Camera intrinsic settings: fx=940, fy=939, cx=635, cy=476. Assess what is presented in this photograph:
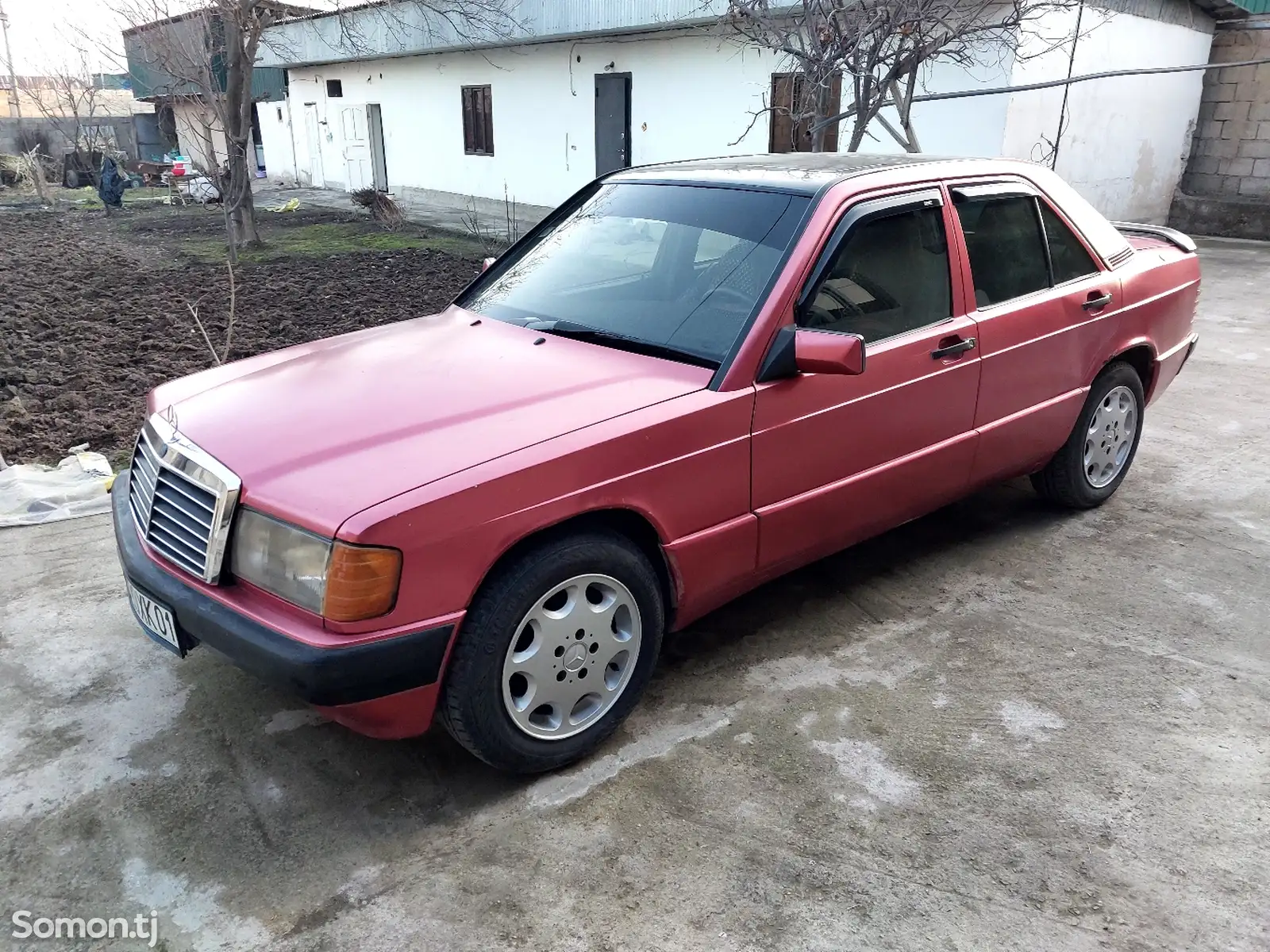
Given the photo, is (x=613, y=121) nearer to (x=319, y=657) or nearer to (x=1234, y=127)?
(x=1234, y=127)

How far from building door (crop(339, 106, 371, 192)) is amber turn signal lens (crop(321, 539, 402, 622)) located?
71.8ft

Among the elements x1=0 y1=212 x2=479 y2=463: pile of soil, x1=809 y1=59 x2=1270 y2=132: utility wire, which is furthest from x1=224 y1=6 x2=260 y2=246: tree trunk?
x1=809 y1=59 x2=1270 y2=132: utility wire

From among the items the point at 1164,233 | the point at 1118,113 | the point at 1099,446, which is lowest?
the point at 1099,446

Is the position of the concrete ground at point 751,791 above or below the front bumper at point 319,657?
below

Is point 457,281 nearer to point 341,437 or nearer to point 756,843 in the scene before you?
point 341,437

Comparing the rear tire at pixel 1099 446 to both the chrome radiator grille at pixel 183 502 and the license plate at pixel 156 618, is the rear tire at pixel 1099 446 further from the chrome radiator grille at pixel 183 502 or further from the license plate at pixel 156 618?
the license plate at pixel 156 618

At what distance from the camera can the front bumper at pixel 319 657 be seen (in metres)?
2.29

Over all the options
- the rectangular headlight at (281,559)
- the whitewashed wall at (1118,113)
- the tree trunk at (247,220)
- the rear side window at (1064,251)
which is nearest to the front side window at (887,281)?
Answer: the rear side window at (1064,251)

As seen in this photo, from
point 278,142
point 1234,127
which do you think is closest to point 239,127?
point 278,142

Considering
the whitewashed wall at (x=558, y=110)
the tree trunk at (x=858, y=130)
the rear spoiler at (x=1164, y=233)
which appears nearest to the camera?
the rear spoiler at (x=1164, y=233)

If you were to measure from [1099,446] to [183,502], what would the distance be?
4.02 meters

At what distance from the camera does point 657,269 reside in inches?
136

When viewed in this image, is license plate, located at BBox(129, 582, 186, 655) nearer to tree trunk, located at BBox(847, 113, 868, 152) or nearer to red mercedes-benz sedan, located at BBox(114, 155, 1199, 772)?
red mercedes-benz sedan, located at BBox(114, 155, 1199, 772)

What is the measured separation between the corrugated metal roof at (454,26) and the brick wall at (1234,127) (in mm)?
8587
